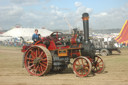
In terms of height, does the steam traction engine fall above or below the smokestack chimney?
below

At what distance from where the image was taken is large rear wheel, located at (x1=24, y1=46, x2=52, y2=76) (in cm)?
680

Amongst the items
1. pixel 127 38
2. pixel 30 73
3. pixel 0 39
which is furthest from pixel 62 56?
pixel 0 39

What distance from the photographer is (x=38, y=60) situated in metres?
7.07

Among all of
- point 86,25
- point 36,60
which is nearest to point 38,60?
point 36,60

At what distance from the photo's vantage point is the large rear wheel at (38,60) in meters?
6.80

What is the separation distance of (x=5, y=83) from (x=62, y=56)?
2.35 m

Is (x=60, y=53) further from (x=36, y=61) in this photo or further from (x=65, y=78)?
(x=65, y=78)

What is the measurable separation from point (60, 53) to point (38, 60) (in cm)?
86

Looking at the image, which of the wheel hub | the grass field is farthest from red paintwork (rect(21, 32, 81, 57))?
the grass field

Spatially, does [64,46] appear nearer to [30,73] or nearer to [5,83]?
[30,73]

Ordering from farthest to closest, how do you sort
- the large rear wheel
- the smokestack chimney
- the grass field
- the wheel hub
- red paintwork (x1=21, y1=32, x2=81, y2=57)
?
the wheel hub < red paintwork (x1=21, y1=32, x2=81, y2=57) < the large rear wheel < the smokestack chimney < the grass field

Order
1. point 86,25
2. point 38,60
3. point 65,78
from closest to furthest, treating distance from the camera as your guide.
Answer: point 65,78, point 86,25, point 38,60

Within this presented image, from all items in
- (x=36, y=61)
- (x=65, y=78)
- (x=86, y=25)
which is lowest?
(x=65, y=78)

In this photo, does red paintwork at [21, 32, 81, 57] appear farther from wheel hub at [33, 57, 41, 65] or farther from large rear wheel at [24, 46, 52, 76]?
wheel hub at [33, 57, 41, 65]
